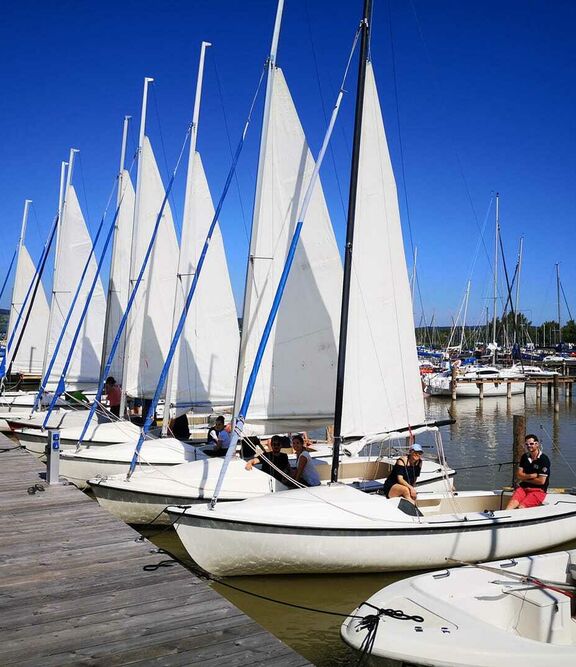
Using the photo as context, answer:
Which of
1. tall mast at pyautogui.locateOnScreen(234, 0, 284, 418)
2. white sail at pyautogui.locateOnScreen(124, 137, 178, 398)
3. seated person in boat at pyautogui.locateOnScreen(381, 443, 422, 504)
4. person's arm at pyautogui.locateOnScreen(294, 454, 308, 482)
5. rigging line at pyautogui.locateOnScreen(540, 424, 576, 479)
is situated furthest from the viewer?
rigging line at pyautogui.locateOnScreen(540, 424, 576, 479)

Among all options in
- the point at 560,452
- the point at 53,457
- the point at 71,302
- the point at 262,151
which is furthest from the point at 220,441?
the point at 560,452

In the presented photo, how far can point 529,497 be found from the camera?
38.2ft

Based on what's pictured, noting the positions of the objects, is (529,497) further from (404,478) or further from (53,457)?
(53,457)

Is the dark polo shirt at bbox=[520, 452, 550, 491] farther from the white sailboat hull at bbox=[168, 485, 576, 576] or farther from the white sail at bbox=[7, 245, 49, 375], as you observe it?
the white sail at bbox=[7, 245, 49, 375]

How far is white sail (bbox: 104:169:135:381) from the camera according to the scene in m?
23.9

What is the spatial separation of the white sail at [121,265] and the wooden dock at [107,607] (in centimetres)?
1520

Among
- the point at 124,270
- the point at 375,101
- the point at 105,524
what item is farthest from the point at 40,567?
the point at 124,270

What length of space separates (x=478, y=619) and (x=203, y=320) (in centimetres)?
1488

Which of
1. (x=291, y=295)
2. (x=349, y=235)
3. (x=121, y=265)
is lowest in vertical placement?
(x=291, y=295)

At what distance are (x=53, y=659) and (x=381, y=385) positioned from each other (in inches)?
363

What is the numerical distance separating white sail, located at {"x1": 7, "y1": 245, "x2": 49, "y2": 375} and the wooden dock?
25399 mm

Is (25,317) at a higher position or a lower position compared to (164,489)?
higher

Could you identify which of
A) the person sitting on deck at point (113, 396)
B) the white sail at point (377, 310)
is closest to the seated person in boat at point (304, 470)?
the white sail at point (377, 310)

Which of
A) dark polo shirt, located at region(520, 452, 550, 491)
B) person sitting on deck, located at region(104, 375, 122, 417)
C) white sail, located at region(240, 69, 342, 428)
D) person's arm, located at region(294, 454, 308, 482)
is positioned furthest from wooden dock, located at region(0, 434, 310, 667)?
person sitting on deck, located at region(104, 375, 122, 417)
